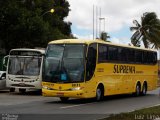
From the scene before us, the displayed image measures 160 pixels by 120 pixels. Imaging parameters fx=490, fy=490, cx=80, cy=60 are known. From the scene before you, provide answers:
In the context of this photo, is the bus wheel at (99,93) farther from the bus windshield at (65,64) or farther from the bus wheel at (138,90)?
the bus wheel at (138,90)

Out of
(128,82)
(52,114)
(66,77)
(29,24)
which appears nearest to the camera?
(52,114)

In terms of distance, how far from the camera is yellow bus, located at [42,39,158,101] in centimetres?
2211

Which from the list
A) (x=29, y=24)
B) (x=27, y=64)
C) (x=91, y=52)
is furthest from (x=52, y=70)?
(x=29, y=24)

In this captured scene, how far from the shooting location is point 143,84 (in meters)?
31.0

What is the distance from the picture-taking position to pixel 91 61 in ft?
75.2

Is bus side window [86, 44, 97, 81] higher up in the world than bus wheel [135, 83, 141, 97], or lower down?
higher up

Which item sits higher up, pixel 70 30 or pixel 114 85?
pixel 70 30

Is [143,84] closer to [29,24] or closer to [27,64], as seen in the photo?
[27,64]

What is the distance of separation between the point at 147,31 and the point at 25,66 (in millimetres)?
51512

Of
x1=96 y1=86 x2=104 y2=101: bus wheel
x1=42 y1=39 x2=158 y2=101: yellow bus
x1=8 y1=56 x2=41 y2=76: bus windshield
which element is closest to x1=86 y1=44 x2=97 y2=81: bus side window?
x1=42 y1=39 x2=158 y2=101: yellow bus

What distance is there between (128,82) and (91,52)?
5.92m

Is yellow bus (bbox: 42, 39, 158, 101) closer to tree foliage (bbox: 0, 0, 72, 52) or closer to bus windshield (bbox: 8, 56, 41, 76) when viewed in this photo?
bus windshield (bbox: 8, 56, 41, 76)

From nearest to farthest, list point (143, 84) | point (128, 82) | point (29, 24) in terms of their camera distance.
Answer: point (128, 82) → point (143, 84) → point (29, 24)

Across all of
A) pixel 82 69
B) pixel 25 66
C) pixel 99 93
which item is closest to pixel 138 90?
pixel 99 93
